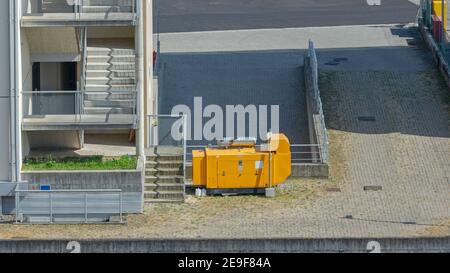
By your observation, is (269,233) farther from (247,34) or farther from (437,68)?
(247,34)

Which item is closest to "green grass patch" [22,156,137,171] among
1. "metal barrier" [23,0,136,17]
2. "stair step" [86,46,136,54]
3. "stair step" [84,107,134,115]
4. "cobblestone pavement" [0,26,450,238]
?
"stair step" [84,107,134,115]

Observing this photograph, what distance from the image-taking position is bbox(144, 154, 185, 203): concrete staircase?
34.0 meters

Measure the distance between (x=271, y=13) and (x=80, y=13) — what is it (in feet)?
70.6

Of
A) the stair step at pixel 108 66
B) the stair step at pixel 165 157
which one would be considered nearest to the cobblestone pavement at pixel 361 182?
the stair step at pixel 165 157

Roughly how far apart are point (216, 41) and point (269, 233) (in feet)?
65.7

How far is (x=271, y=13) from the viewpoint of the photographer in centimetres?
5497

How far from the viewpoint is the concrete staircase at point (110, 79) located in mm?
34656

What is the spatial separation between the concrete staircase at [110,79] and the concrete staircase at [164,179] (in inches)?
55.6

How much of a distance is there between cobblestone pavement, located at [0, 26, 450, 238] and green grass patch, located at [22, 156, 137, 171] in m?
1.39

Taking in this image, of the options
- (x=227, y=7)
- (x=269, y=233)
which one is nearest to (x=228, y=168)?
(x=269, y=233)

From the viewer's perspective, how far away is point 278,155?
3462 cm

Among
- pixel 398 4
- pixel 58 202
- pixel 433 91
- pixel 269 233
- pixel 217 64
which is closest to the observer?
pixel 269 233

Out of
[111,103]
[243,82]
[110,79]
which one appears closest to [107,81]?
[110,79]

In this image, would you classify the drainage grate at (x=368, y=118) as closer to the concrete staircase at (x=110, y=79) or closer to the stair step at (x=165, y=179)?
the concrete staircase at (x=110, y=79)
